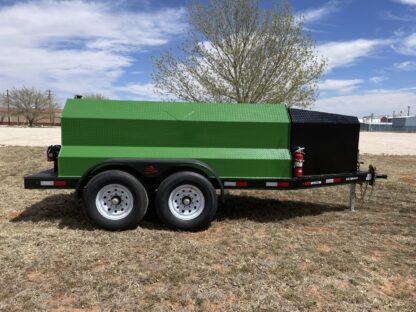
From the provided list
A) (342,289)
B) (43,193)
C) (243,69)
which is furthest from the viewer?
(243,69)

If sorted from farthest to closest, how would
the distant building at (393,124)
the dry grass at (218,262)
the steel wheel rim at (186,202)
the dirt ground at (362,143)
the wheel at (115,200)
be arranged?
1. the distant building at (393,124)
2. the dirt ground at (362,143)
3. the steel wheel rim at (186,202)
4. the wheel at (115,200)
5. the dry grass at (218,262)

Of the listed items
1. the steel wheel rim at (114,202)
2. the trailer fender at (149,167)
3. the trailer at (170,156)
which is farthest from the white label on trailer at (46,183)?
the steel wheel rim at (114,202)

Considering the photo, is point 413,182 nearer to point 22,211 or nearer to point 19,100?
point 22,211

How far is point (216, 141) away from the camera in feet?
17.7

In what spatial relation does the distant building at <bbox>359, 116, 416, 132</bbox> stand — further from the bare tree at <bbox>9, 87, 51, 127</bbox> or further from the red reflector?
the red reflector

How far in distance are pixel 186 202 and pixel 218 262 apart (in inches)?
48.2

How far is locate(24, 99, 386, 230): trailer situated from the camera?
5.18 m

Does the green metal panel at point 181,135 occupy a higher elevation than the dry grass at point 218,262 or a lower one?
higher

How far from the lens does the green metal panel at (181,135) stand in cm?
524

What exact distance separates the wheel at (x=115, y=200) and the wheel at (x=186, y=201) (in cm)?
27

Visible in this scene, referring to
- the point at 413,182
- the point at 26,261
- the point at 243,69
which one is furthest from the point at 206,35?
the point at 26,261

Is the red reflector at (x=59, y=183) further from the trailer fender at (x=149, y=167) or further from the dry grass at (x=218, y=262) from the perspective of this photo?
the dry grass at (x=218, y=262)

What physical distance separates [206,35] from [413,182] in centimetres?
869

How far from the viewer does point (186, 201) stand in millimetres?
5254
